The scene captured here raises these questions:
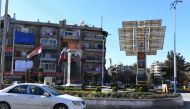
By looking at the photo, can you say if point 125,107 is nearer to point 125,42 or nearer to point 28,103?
point 28,103

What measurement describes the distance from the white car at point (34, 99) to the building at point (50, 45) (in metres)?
57.2

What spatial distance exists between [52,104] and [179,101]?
455 inches

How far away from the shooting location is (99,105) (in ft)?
74.0

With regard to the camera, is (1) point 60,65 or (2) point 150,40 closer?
(2) point 150,40

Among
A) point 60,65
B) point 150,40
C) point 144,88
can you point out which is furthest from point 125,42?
point 60,65

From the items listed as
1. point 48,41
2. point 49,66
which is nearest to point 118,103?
point 49,66

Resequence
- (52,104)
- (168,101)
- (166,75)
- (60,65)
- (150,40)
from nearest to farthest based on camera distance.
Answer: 1. (52,104)
2. (168,101)
3. (150,40)
4. (60,65)
5. (166,75)

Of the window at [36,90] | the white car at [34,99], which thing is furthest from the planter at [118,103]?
the window at [36,90]

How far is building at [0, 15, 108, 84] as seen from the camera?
78.3 meters

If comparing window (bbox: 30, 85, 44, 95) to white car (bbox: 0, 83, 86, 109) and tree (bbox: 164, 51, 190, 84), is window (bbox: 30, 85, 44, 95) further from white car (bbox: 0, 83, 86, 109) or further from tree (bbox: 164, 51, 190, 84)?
tree (bbox: 164, 51, 190, 84)

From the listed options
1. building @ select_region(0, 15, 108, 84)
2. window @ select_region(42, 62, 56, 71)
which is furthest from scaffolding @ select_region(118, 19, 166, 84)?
window @ select_region(42, 62, 56, 71)

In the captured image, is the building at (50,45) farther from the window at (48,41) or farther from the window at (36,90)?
the window at (36,90)

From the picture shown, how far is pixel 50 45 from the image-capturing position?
275ft

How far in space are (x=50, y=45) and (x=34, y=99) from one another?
6688 cm
